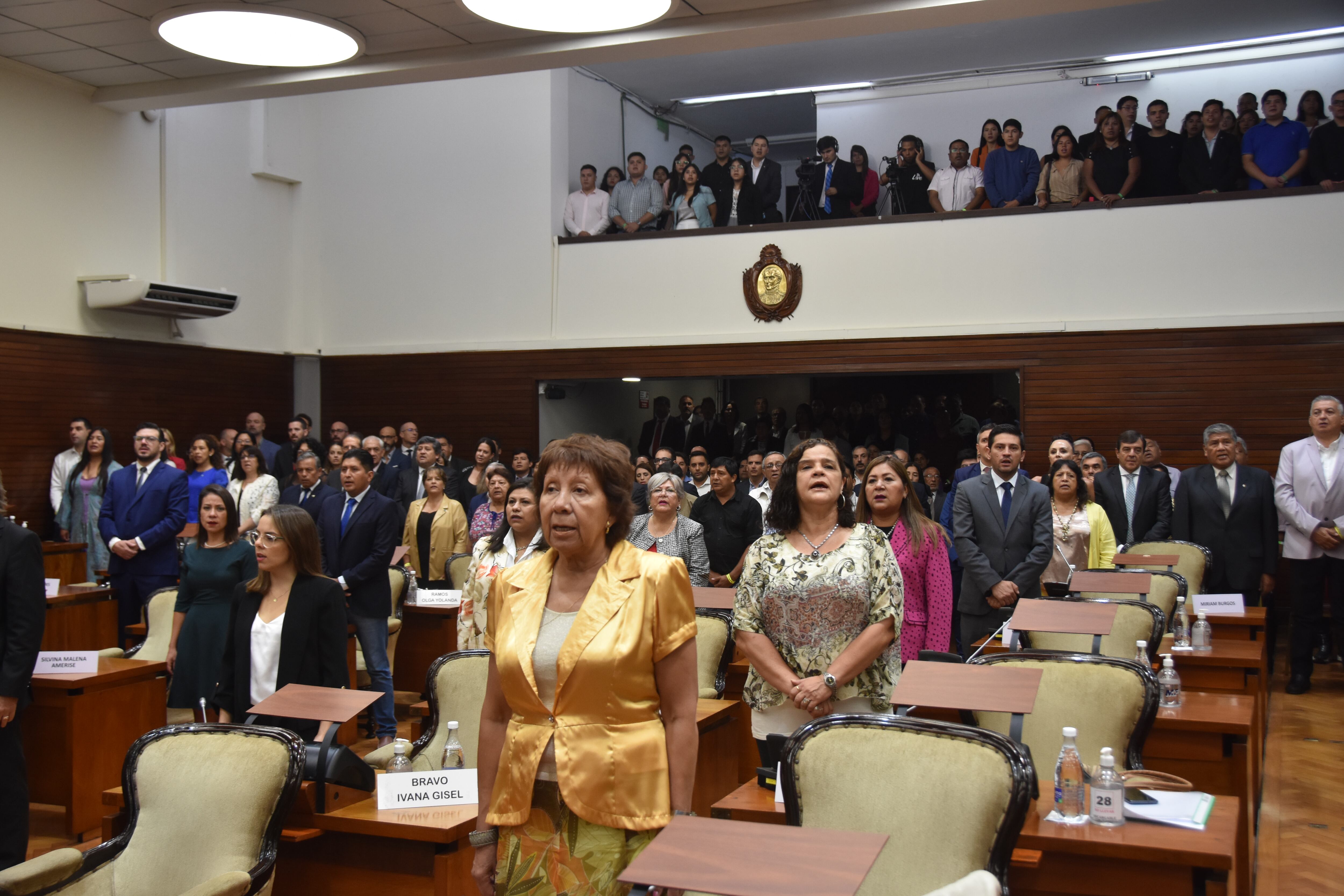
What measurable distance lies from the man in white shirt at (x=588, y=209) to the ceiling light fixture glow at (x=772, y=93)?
8.77 ft

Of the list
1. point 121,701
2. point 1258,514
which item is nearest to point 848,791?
point 121,701

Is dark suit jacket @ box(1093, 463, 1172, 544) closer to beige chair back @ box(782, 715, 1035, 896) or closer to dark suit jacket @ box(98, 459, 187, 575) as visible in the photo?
beige chair back @ box(782, 715, 1035, 896)

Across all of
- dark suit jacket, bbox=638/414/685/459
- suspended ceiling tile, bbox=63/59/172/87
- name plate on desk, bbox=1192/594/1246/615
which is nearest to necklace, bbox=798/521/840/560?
name plate on desk, bbox=1192/594/1246/615

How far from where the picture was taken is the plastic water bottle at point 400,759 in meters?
3.23

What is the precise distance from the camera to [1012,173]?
32.8ft

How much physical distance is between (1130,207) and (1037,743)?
24.1 ft

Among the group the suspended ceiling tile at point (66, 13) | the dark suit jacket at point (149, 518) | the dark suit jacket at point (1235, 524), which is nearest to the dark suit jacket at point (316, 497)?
A: the dark suit jacket at point (149, 518)

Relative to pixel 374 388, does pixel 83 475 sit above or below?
below

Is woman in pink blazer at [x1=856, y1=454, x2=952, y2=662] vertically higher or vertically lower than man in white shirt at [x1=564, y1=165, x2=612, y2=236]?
lower

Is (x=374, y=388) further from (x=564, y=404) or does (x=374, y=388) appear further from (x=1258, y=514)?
(x=1258, y=514)

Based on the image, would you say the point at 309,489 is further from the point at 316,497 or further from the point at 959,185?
the point at 959,185

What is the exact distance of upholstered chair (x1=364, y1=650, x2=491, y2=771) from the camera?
3592 mm

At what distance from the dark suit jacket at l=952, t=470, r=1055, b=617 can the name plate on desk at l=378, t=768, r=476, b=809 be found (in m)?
2.80

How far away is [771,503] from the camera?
3369 mm
